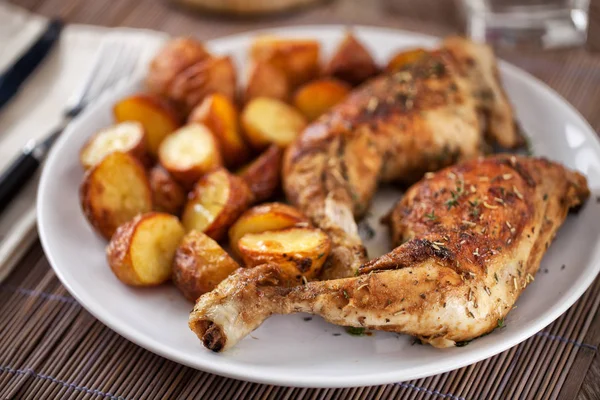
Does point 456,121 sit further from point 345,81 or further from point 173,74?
point 173,74

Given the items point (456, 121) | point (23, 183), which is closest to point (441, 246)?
point (456, 121)

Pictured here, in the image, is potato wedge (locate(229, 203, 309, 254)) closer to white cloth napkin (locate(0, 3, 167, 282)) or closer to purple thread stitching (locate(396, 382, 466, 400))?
purple thread stitching (locate(396, 382, 466, 400))

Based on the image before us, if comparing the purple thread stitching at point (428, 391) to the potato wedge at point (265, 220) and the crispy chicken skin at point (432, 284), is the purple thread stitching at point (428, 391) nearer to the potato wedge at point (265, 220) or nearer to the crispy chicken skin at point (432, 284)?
the crispy chicken skin at point (432, 284)

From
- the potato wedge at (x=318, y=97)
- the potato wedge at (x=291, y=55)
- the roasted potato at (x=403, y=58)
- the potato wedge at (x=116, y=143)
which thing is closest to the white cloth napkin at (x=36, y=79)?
the potato wedge at (x=116, y=143)

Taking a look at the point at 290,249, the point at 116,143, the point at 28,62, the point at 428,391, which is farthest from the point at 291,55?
the point at 428,391

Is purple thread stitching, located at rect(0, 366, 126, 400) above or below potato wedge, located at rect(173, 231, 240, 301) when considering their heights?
below

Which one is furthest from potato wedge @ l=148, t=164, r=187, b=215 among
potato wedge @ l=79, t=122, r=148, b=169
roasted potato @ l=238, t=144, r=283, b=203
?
roasted potato @ l=238, t=144, r=283, b=203

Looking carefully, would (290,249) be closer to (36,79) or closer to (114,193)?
(114,193)

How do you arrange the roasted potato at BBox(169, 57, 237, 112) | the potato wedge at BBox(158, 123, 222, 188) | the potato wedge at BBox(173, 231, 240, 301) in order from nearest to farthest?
the potato wedge at BBox(173, 231, 240, 301)
the potato wedge at BBox(158, 123, 222, 188)
the roasted potato at BBox(169, 57, 237, 112)
